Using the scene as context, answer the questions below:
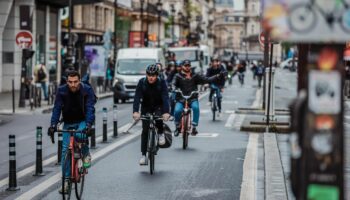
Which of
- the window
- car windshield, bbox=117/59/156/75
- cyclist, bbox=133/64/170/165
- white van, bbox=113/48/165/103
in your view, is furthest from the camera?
the window

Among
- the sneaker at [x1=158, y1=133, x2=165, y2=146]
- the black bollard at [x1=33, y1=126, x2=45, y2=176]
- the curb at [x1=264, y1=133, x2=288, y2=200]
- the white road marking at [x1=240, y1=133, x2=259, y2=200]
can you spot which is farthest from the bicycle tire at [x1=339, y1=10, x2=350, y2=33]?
the sneaker at [x1=158, y1=133, x2=165, y2=146]

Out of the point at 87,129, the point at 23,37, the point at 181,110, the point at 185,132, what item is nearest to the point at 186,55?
the point at 23,37

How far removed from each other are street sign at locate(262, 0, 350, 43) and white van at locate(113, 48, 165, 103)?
111 ft

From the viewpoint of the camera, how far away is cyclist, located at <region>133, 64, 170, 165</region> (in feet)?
45.8

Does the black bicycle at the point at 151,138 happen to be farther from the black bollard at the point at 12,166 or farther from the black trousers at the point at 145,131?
the black bollard at the point at 12,166

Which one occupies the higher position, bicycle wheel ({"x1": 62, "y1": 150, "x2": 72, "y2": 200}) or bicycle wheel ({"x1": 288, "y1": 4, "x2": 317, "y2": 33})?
bicycle wheel ({"x1": 288, "y1": 4, "x2": 317, "y2": 33})

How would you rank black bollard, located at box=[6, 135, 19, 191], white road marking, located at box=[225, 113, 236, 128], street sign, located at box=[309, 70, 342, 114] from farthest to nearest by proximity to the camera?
white road marking, located at box=[225, 113, 236, 128]
black bollard, located at box=[6, 135, 19, 191]
street sign, located at box=[309, 70, 342, 114]

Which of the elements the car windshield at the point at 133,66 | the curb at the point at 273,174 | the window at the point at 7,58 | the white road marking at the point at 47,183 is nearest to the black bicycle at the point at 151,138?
the white road marking at the point at 47,183

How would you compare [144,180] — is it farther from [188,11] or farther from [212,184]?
[188,11]

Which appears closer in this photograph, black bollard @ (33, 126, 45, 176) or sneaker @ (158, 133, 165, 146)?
black bollard @ (33, 126, 45, 176)

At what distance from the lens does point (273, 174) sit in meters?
13.2

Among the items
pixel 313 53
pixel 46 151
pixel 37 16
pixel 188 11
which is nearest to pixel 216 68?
pixel 46 151

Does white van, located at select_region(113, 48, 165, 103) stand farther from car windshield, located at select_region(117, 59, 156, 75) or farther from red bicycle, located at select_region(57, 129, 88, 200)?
red bicycle, located at select_region(57, 129, 88, 200)

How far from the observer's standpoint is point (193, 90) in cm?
1928
